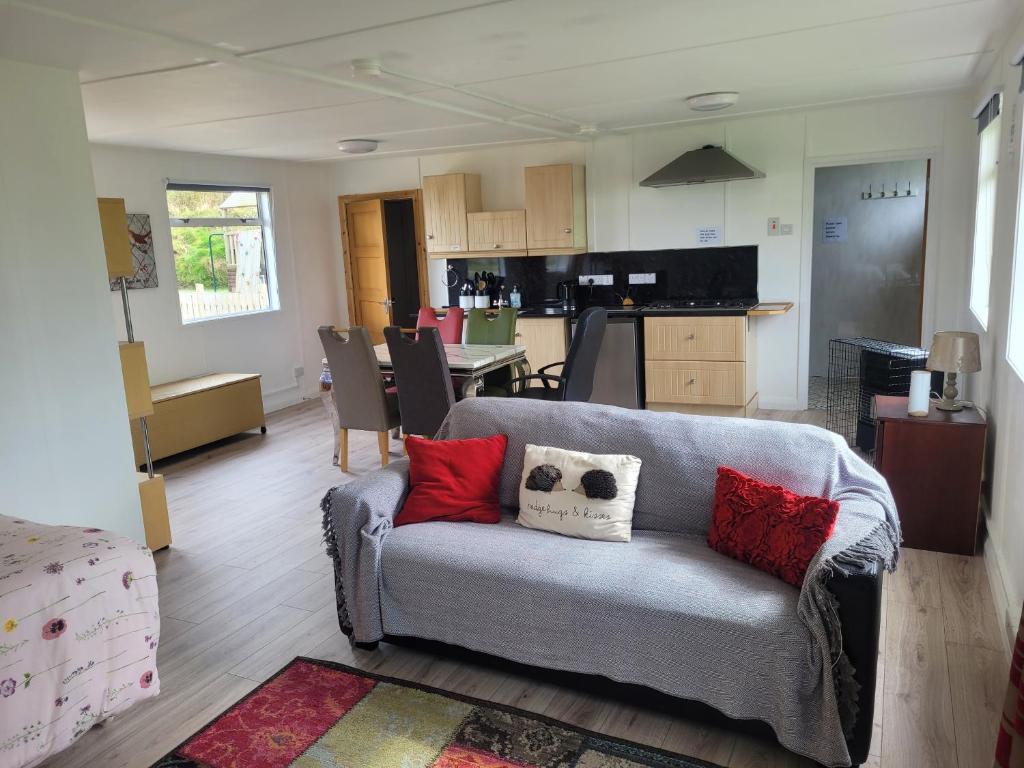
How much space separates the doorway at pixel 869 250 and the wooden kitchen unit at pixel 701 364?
150 cm

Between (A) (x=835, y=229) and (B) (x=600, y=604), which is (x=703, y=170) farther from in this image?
(B) (x=600, y=604)

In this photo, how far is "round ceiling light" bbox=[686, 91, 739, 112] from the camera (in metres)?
4.66

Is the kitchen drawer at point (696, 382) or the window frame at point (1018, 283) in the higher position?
the window frame at point (1018, 283)

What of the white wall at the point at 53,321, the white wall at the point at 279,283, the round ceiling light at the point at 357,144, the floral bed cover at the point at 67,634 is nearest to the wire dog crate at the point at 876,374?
the round ceiling light at the point at 357,144

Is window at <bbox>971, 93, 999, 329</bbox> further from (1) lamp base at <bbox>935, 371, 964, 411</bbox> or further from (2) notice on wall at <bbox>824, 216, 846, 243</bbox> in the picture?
(2) notice on wall at <bbox>824, 216, 846, 243</bbox>

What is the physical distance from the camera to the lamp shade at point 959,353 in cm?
349

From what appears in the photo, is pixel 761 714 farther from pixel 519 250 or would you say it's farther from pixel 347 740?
pixel 519 250

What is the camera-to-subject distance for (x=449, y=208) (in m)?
7.01

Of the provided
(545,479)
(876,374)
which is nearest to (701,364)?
(876,374)

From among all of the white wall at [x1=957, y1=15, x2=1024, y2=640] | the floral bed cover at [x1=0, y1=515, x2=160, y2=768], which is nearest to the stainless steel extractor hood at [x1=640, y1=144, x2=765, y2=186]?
the white wall at [x1=957, y1=15, x2=1024, y2=640]

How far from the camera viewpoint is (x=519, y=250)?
6867 mm

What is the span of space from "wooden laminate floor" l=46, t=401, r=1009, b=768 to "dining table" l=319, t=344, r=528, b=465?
113cm

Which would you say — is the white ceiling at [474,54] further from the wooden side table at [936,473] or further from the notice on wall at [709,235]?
the wooden side table at [936,473]

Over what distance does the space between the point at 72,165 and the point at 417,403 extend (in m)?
2.15
